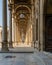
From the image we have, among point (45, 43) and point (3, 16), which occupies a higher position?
point (3, 16)

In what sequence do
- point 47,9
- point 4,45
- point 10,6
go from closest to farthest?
point 47,9 < point 4,45 < point 10,6

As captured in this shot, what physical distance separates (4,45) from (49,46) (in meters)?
5.25

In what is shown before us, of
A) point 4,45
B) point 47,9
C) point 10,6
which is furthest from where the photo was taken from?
point 10,6

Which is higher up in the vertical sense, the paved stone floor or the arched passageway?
the arched passageway

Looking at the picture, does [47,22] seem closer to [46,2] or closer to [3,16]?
[46,2]

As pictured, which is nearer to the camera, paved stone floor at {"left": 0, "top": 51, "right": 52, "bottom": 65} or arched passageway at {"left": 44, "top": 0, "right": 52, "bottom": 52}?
paved stone floor at {"left": 0, "top": 51, "right": 52, "bottom": 65}

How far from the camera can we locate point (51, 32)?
1977 centimetres

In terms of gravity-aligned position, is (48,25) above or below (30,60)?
above

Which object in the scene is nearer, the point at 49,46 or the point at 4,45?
the point at 49,46

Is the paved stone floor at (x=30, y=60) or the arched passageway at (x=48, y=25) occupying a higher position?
the arched passageway at (x=48, y=25)

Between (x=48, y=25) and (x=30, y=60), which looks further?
(x=48, y=25)

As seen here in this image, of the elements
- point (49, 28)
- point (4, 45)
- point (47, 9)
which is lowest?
point (4, 45)

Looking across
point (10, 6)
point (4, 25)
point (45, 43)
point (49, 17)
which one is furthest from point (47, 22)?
point (10, 6)

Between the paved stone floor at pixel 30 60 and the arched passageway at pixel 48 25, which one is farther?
the arched passageway at pixel 48 25
